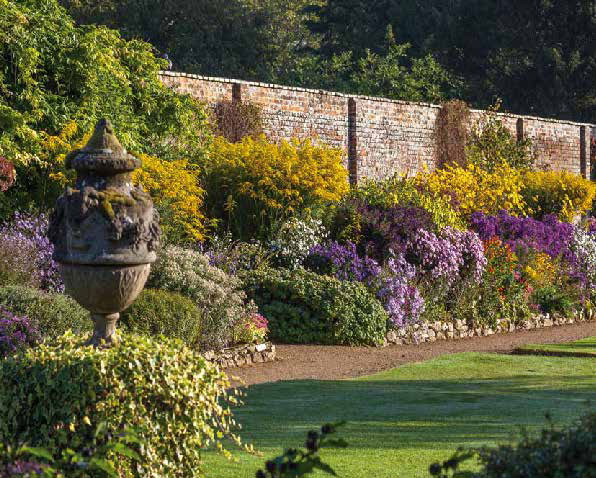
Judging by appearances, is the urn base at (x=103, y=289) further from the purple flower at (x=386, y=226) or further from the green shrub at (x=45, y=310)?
the purple flower at (x=386, y=226)

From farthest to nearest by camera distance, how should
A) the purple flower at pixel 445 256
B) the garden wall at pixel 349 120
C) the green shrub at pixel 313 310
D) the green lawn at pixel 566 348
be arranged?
the garden wall at pixel 349 120
the purple flower at pixel 445 256
the green shrub at pixel 313 310
the green lawn at pixel 566 348

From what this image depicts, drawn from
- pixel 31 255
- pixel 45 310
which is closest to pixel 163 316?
pixel 45 310

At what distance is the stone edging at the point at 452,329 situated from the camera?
1484cm

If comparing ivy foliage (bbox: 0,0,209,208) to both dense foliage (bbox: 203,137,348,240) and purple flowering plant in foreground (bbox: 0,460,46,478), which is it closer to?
dense foliage (bbox: 203,137,348,240)

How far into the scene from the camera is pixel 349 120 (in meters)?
20.7

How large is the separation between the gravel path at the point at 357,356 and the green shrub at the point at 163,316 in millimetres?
667

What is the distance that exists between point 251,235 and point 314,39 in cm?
3009

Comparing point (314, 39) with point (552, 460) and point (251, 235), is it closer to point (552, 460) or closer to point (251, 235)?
point (251, 235)

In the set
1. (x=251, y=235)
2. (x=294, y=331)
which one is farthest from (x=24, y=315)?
(x=251, y=235)

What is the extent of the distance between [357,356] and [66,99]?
535cm

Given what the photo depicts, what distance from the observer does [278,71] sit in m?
40.6

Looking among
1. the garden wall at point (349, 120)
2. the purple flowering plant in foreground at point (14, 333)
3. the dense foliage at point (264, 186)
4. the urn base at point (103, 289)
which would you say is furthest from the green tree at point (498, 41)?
the urn base at point (103, 289)

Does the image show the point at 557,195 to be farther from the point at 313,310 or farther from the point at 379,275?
the point at 313,310

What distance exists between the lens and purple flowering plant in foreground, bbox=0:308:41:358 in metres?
9.64
